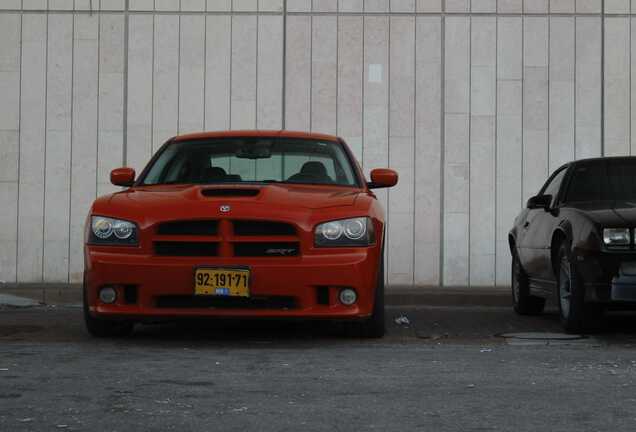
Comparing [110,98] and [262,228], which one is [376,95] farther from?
[262,228]

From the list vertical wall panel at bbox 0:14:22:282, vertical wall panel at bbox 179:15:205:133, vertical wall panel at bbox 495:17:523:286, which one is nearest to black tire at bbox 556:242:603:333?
vertical wall panel at bbox 495:17:523:286

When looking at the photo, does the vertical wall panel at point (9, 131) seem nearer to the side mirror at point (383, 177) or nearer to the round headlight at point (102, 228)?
the side mirror at point (383, 177)

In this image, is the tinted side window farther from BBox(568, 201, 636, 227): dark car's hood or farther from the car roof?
the car roof

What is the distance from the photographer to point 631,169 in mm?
10609

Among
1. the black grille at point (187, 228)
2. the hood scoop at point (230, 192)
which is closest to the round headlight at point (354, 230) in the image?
the hood scoop at point (230, 192)

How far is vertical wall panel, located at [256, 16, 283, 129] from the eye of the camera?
16141 millimetres

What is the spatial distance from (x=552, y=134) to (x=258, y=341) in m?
8.15

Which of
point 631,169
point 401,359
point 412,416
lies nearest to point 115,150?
point 631,169

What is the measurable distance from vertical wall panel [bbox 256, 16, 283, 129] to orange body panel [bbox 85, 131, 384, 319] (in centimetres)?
758

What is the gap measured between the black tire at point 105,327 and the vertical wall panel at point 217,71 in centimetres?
738

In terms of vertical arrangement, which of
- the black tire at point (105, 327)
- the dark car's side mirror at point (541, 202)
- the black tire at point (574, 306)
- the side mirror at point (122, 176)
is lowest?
the black tire at point (105, 327)

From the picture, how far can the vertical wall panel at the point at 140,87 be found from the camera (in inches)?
634

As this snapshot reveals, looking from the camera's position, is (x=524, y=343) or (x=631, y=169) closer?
(x=524, y=343)

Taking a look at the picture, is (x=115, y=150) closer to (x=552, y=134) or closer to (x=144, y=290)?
(x=552, y=134)
